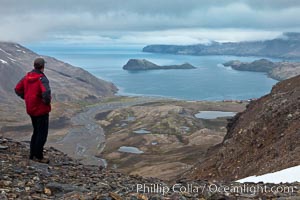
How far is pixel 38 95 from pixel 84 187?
3931 mm

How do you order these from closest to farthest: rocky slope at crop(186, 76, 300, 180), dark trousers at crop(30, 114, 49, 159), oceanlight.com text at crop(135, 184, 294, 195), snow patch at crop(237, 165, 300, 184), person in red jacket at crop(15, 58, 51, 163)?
oceanlight.com text at crop(135, 184, 294, 195) < person in red jacket at crop(15, 58, 51, 163) < dark trousers at crop(30, 114, 49, 159) < snow patch at crop(237, 165, 300, 184) < rocky slope at crop(186, 76, 300, 180)

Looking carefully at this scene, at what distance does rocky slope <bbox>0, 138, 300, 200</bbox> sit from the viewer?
456 inches

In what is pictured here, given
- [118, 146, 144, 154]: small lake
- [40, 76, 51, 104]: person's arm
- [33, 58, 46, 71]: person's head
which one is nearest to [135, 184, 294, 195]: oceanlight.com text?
[40, 76, 51, 104]: person's arm

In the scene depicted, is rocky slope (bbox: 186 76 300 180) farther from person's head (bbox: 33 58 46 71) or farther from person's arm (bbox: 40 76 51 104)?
person's head (bbox: 33 58 46 71)

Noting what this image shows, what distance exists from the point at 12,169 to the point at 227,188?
7.05m

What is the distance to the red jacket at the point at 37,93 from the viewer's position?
14.9 m

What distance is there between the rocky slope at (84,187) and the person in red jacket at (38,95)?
1341mm

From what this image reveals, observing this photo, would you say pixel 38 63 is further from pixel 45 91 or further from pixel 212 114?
pixel 212 114

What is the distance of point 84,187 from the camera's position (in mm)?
13188

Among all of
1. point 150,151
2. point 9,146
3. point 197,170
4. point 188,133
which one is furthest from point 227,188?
point 188,133

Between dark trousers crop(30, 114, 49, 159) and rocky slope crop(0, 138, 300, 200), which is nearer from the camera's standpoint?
rocky slope crop(0, 138, 300, 200)

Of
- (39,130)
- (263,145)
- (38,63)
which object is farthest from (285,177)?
(263,145)

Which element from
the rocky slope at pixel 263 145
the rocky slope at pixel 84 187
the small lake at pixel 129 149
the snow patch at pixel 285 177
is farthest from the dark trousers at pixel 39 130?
the small lake at pixel 129 149

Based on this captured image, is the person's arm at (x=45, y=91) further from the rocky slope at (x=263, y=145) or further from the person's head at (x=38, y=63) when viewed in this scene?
the rocky slope at (x=263, y=145)
